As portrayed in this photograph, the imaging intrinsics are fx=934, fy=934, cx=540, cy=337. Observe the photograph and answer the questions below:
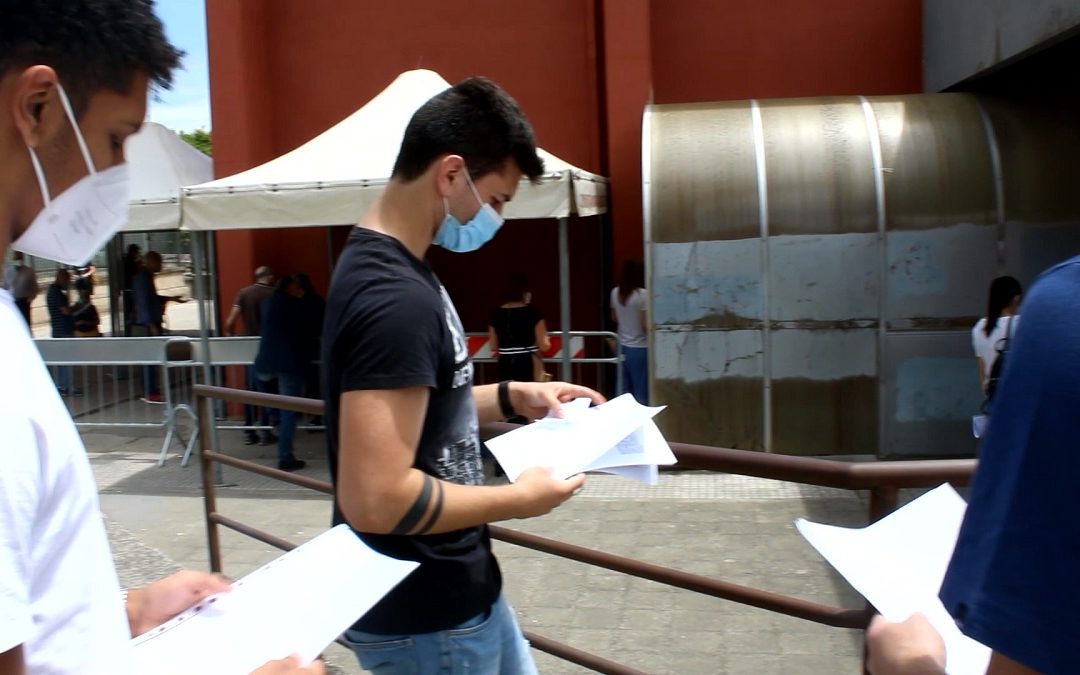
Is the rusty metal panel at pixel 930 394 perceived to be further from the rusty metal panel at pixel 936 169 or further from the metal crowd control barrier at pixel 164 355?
the metal crowd control barrier at pixel 164 355

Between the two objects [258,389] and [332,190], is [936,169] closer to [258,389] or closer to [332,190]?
[332,190]

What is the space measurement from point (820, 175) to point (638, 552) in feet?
12.7

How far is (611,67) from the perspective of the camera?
9734mm

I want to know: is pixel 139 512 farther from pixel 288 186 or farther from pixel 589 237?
pixel 589 237

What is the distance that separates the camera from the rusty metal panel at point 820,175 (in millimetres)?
7980

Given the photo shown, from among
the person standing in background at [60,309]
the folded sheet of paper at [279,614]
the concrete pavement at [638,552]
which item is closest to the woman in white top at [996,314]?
the concrete pavement at [638,552]

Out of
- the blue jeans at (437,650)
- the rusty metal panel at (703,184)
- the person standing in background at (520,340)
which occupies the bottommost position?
the blue jeans at (437,650)

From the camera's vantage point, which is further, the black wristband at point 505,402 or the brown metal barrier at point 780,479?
the black wristband at point 505,402

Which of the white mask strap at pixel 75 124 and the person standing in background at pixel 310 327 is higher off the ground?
the white mask strap at pixel 75 124

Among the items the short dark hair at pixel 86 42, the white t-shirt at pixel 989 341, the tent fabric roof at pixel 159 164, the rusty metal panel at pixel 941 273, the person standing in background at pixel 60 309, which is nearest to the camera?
the short dark hair at pixel 86 42

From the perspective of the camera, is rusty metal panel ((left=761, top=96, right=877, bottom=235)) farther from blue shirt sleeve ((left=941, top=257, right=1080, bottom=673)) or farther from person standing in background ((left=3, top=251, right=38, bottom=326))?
blue shirt sleeve ((left=941, top=257, right=1080, bottom=673))

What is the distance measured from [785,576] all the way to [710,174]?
388cm

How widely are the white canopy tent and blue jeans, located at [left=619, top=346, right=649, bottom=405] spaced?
992 mm

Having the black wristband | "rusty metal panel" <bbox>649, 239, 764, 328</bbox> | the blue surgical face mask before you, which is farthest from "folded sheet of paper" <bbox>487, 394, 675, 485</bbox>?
"rusty metal panel" <bbox>649, 239, 764, 328</bbox>
